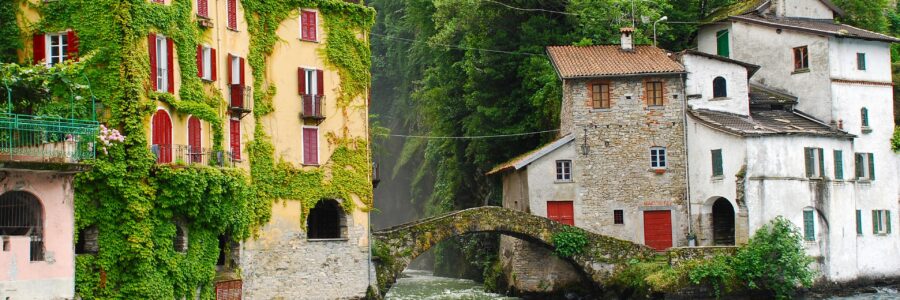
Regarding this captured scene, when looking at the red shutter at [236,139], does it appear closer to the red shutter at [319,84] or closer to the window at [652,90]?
the red shutter at [319,84]

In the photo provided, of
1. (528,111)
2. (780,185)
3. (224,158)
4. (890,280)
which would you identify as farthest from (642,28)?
(224,158)

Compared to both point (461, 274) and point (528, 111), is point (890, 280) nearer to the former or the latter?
point (528, 111)

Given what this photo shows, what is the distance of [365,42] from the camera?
161ft

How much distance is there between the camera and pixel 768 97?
185 ft

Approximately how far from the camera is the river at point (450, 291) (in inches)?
2017

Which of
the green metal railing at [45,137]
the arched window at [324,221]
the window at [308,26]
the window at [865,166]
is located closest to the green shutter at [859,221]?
the window at [865,166]

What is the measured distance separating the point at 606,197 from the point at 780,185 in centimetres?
741

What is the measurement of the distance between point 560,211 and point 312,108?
43.2ft

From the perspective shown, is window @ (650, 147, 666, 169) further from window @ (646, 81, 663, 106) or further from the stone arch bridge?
the stone arch bridge

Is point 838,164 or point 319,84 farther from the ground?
point 319,84

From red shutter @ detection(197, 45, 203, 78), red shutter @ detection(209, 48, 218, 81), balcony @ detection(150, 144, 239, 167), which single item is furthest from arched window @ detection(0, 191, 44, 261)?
red shutter @ detection(209, 48, 218, 81)

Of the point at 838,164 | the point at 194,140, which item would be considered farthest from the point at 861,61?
the point at 194,140

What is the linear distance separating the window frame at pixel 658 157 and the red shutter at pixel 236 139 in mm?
19141

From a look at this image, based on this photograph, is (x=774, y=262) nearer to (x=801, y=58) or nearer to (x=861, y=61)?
(x=801, y=58)
